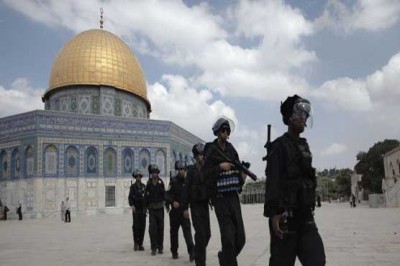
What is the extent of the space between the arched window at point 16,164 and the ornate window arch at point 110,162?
5.93m

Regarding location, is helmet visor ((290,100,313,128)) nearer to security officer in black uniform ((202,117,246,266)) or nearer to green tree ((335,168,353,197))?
security officer in black uniform ((202,117,246,266))

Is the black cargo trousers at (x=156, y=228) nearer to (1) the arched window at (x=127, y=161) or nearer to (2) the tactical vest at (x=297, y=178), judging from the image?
(2) the tactical vest at (x=297, y=178)

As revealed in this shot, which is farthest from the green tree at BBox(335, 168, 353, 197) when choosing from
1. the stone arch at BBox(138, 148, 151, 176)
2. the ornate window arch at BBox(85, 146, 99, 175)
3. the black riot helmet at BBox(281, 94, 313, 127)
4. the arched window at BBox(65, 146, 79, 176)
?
the black riot helmet at BBox(281, 94, 313, 127)

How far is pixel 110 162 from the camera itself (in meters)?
33.7

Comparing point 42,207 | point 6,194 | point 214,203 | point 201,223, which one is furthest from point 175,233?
point 6,194

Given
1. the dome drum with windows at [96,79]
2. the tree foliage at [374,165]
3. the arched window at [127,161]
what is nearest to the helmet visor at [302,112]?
the arched window at [127,161]

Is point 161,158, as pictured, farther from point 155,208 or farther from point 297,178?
point 297,178

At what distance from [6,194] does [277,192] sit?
3239 cm

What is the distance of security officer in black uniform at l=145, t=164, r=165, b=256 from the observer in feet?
26.5

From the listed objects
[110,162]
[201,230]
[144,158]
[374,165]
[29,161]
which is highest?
[144,158]

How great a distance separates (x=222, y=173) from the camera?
190 inches

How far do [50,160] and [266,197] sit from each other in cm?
3010

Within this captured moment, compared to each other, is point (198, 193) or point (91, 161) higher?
point (91, 161)

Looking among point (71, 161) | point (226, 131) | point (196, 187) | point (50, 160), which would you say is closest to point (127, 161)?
point (71, 161)
